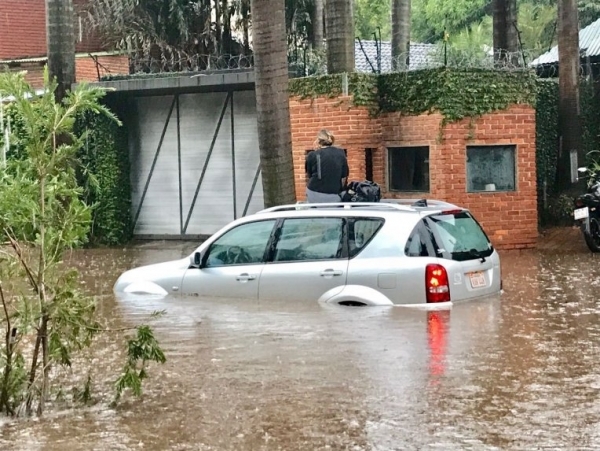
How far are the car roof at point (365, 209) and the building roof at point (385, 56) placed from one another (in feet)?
25.5

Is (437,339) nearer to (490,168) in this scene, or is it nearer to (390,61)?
(490,168)

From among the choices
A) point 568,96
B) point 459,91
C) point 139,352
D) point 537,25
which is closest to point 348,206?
point 139,352

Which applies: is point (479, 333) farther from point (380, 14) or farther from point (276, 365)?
point (380, 14)

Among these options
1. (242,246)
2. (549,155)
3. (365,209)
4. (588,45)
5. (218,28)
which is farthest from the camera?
(588,45)

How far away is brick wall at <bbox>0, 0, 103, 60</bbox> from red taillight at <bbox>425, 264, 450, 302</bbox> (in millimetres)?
25704

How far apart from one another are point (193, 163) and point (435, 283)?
13.3 metres

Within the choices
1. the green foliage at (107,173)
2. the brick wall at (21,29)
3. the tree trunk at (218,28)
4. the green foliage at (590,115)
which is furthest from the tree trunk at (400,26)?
the brick wall at (21,29)

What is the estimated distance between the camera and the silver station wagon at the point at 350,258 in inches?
425

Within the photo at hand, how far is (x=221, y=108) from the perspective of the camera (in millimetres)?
22781

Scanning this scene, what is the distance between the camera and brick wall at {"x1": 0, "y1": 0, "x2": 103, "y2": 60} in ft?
113

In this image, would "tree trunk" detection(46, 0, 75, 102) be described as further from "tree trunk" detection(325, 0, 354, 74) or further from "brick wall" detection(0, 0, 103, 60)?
"brick wall" detection(0, 0, 103, 60)

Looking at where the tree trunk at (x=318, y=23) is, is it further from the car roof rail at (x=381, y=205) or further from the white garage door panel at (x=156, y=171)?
the car roof rail at (x=381, y=205)

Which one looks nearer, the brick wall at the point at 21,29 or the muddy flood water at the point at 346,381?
the muddy flood water at the point at 346,381

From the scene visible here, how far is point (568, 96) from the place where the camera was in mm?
20938
